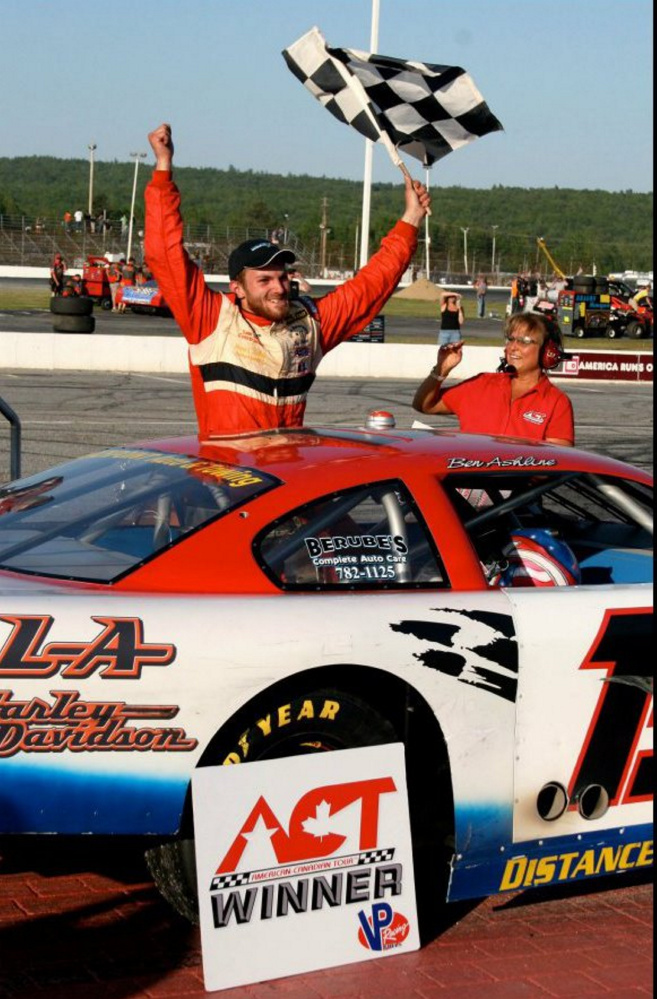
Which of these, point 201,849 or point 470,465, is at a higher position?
point 470,465

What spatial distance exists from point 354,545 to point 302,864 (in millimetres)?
907

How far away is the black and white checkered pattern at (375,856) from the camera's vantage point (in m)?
3.84

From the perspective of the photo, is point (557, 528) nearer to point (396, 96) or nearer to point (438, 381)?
point (438, 381)

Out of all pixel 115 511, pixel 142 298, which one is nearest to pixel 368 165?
pixel 142 298

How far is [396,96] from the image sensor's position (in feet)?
23.4

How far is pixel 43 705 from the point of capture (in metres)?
3.51

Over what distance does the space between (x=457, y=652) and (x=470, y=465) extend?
0.73 meters

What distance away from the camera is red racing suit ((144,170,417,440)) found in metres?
5.66

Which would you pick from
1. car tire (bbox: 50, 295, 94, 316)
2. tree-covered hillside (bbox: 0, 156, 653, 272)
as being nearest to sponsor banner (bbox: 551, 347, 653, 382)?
car tire (bbox: 50, 295, 94, 316)

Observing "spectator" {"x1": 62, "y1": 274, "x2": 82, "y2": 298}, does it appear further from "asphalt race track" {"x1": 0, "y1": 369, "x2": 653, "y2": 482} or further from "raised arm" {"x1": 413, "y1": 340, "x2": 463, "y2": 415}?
"raised arm" {"x1": 413, "y1": 340, "x2": 463, "y2": 415}

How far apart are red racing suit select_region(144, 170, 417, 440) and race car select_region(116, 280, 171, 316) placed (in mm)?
36271

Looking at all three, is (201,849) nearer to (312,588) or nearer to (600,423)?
(312,588)

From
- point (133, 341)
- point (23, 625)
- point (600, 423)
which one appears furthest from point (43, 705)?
point (133, 341)

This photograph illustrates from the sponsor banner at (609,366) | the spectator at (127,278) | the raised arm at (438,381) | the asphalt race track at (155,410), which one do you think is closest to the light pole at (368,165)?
the sponsor banner at (609,366)
